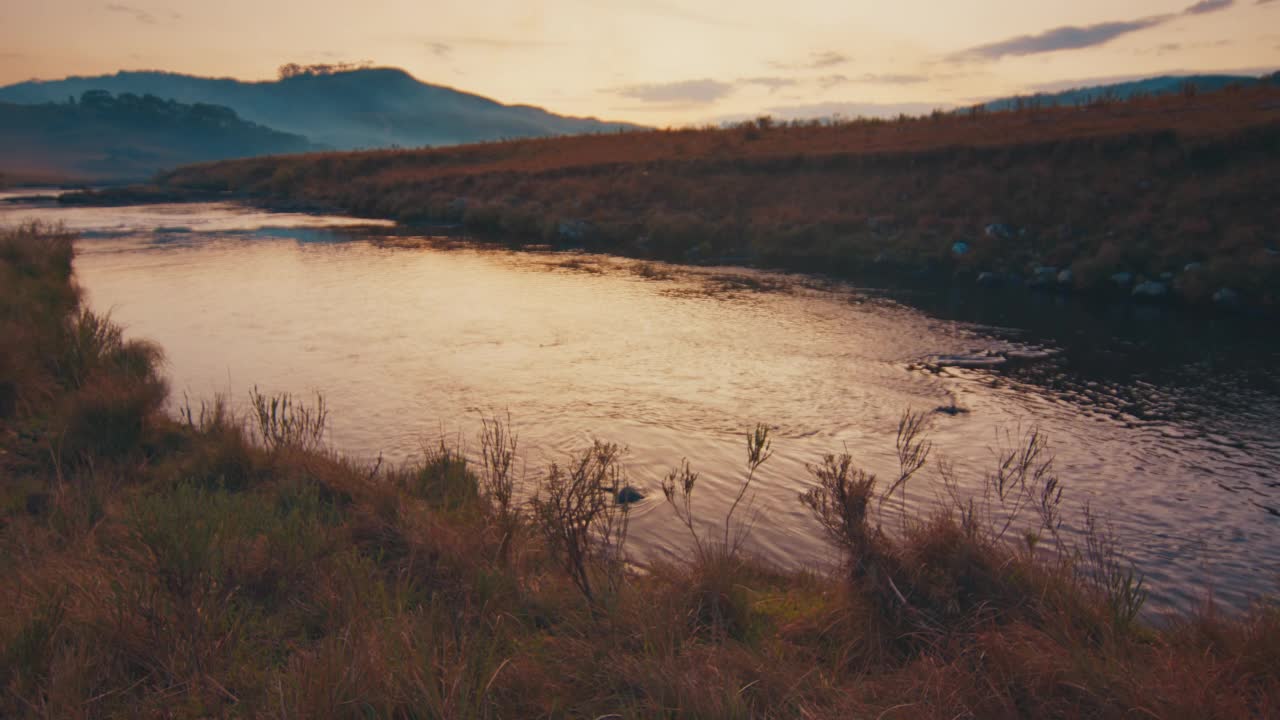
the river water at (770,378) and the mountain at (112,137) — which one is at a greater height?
the mountain at (112,137)

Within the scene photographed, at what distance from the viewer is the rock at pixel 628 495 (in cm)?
621

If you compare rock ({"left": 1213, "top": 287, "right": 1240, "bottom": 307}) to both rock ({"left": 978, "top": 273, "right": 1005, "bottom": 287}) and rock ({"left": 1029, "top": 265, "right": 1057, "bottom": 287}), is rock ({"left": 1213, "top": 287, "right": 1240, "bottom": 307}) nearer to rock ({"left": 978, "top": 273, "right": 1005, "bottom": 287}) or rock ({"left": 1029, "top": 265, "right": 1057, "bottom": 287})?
rock ({"left": 1029, "top": 265, "right": 1057, "bottom": 287})

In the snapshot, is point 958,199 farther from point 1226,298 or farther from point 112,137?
point 112,137

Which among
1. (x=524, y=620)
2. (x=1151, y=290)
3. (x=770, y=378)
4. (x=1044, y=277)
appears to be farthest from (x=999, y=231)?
(x=524, y=620)

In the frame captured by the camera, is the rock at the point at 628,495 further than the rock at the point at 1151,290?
No

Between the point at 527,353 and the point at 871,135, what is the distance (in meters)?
23.5

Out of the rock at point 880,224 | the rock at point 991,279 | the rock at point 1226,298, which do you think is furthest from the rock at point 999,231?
the rock at point 1226,298

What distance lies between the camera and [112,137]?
172 m

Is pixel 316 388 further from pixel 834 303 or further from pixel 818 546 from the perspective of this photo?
pixel 834 303

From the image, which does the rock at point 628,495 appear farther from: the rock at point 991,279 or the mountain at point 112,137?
the mountain at point 112,137

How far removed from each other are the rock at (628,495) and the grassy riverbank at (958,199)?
44.6 feet

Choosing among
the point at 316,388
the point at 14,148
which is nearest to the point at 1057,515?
the point at 316,388

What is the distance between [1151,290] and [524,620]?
52.5ft

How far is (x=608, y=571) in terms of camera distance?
4070mm
